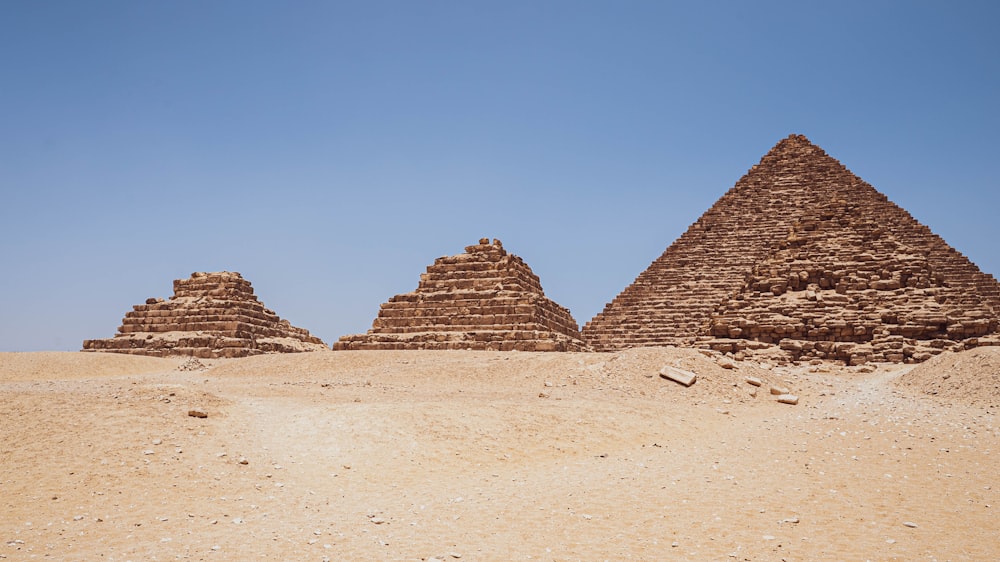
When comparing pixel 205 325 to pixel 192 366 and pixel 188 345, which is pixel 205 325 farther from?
pixel 192 366

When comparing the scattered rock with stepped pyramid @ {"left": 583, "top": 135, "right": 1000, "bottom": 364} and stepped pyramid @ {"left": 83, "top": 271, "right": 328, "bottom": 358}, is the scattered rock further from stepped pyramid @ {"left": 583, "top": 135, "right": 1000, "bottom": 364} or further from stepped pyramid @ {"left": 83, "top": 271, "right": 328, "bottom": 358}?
stepped pyramid @ {"left": 583, "top": 135, "right": 1000, "bottom": 364}

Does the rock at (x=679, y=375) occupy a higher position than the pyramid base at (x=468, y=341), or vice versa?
the pyramid base at (x=468, y=341)

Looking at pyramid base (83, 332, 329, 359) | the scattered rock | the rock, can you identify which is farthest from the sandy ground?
pyramid base (83, 332, 329, 359)

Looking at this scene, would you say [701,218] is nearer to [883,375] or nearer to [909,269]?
[909,269]

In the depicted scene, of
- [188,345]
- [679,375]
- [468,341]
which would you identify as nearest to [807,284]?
[468,341]

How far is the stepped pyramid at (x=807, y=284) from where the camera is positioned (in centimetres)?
2494

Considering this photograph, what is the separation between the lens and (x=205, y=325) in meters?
30.0

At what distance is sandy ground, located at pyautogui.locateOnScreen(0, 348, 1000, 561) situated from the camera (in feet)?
19.5

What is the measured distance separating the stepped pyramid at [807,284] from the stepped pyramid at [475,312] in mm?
5846

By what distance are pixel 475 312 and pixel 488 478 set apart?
18.7 meters

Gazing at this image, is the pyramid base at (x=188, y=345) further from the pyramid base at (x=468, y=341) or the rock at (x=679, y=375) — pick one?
the rock at (x=679, y=375)

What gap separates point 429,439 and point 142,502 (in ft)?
11.0

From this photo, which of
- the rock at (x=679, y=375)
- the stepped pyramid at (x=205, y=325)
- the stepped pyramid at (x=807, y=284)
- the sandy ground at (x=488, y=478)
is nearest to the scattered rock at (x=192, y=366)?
the stepped pyramid at (x=205, y=325)

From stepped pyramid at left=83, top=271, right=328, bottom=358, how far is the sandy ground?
54.1 feet
